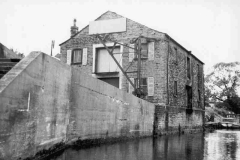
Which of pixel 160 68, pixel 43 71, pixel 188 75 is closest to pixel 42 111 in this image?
pixel 43 71

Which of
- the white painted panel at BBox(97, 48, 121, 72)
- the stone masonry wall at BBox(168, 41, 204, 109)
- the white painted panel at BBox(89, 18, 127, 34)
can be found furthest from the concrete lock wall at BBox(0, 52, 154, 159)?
the white painted panel at BBox(89, 18, 127, 34)

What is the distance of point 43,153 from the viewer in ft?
21.9

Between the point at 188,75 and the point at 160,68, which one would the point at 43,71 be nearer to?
the point at 160,68

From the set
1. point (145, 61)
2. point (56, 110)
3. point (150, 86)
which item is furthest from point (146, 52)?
point (56, 110)

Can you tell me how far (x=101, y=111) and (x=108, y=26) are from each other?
470 inches

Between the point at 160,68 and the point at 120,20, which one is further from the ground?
the point at 120,20

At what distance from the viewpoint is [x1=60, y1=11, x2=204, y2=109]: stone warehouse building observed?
19297 mm

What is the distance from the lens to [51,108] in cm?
714

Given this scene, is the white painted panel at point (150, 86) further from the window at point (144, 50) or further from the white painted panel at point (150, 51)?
the window at point (144, 50)

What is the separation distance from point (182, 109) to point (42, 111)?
16527 mm

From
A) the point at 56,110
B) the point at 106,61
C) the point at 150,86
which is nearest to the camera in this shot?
the point at 56,110

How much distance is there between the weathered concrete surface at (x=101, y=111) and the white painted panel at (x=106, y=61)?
632 cm

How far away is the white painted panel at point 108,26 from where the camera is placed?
824 inches

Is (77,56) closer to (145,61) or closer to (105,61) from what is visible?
(105,61)
